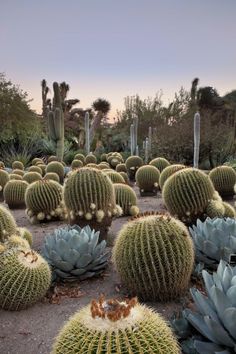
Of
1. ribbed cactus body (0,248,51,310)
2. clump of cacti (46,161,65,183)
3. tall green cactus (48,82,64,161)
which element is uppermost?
tall green cactus (48,82,64,161)

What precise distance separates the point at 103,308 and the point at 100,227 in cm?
365

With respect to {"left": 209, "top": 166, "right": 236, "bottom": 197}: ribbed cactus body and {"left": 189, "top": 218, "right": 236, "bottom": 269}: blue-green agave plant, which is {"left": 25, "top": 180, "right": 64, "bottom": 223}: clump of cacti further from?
{"left": 209, "top": 166, "right": 236, "bottom": 197}: ribbed cactus body

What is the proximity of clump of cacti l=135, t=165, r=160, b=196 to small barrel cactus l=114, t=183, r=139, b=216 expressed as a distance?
314 centimetres

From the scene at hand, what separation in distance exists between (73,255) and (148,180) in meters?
6.50

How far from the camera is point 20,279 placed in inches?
156

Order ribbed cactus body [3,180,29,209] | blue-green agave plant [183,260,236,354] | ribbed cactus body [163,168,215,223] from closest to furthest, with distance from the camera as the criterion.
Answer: blue-green agave plant [183,260,236,354]
ribbed cactus body [163,168,215,223]
ribbed cactus body [3,180,29,209]

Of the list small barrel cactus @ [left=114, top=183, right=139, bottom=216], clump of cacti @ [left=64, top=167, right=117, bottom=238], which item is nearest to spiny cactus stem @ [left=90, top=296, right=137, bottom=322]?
clump of cacti @ [left=64, top=167, right=117, bottom=238]

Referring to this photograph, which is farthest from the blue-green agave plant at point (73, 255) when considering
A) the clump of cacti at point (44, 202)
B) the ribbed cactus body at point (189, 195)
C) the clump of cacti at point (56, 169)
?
the clump of cacti at point (56, 169)

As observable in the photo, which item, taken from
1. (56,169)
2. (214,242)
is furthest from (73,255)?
(56,169)

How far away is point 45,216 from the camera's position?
767 cm

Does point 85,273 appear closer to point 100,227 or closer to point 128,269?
point 128,269

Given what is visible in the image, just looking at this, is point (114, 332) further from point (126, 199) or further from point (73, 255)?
point (126, 199)

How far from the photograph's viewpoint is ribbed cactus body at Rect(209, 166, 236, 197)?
962cm

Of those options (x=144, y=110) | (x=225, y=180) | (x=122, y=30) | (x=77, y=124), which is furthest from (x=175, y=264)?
(x=77, y=124)
